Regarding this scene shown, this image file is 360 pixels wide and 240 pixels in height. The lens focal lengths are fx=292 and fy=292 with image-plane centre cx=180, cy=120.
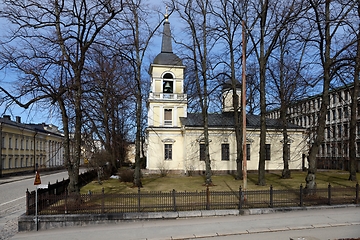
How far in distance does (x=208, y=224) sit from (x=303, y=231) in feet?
10.1

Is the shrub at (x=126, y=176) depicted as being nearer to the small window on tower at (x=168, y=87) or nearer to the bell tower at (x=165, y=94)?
the bell tower at (x=165, y=94)

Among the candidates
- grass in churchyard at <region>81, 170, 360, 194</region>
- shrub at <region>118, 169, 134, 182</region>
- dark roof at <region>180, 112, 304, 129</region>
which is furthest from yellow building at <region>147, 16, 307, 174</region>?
shrub at <region>118, 169, 134, 182</region>

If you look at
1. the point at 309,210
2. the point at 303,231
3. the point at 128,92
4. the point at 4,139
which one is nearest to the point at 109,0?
the point at 128,92

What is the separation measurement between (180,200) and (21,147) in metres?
40.9

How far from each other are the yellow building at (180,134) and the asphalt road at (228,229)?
68.0ft

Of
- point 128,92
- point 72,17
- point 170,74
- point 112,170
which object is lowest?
point 112,170

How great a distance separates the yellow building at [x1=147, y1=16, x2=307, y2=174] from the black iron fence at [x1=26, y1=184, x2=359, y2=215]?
61.2 feet

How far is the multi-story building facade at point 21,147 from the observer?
38.9 meters

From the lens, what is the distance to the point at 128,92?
15.1m

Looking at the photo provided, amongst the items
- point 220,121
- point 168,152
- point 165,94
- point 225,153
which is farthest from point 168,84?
point 225,153

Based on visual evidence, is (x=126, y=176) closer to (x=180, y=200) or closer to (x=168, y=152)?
(x=168, y=152)

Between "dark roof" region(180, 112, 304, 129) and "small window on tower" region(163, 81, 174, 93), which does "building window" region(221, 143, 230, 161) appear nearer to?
"dark roof" region(180, 112, 304, 129)

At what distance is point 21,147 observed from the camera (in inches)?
1767

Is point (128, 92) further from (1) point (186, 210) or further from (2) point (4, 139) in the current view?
(2) point (4, 139)
